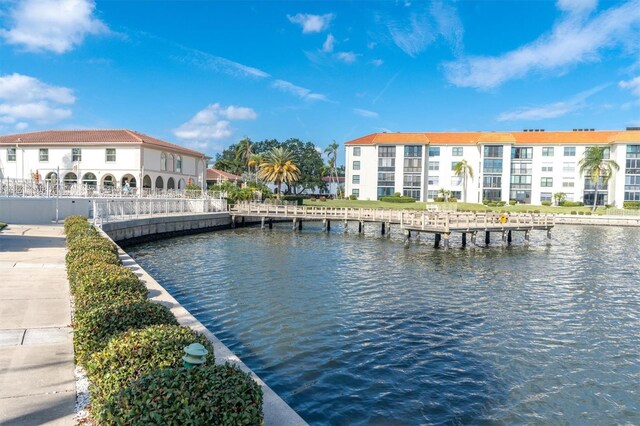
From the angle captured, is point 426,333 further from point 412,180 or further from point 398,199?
→ point 412,180

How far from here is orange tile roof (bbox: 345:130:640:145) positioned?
8081 centimetres

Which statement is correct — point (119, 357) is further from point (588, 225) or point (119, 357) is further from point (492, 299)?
point (588, 225)

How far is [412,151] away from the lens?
84.6 metres

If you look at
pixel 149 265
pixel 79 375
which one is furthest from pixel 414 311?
pixel 149 265

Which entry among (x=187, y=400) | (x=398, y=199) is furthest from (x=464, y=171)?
(x=187, y=400)

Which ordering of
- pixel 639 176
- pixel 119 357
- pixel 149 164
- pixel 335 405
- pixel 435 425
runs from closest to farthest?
pixel 119 357, pixel 435 425, pixel 335 405, pixel 149 164, pixel 639 176

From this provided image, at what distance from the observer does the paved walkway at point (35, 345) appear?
18.1 feet

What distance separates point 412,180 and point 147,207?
55153 millimetres

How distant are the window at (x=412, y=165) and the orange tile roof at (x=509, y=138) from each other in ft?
10.5

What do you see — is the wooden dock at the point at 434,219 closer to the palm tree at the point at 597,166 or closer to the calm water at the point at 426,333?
the calm water at the point at 426,333

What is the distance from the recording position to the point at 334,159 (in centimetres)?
12225

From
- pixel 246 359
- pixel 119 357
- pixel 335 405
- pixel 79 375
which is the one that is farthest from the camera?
pixel 246 359

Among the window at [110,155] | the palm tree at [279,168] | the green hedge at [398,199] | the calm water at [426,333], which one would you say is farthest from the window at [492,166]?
the window at [110,155]

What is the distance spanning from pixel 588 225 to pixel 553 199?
18044mm
